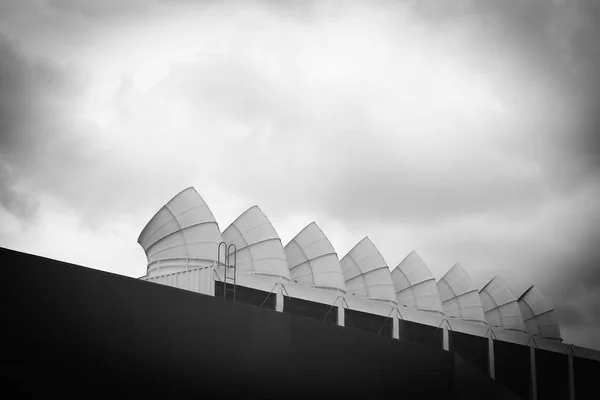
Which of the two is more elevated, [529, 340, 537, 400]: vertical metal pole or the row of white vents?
the row of white vents

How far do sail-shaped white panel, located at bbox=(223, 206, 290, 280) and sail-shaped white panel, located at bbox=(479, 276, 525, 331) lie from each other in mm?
23438

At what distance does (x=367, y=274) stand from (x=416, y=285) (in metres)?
5.37

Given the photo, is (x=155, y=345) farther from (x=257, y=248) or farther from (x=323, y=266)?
(x=323, y=266)

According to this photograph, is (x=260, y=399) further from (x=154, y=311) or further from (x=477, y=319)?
(x=477, y=319)

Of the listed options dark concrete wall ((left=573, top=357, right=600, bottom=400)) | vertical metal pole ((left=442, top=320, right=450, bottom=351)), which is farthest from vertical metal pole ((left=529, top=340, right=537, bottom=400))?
vertical metal pole ((left=442, top=320, right=450, bottom=351))

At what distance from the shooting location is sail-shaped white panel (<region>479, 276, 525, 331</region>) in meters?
51.2

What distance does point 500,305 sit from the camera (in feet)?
171

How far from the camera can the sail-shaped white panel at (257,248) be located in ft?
114

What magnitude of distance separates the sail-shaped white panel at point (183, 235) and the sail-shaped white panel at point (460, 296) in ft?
77.8

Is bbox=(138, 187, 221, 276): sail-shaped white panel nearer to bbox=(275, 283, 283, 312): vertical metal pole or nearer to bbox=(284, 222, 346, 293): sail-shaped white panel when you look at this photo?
bbox=(275, 283, 283, 312): vertical metal pole

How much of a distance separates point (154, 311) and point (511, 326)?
40.7 meters

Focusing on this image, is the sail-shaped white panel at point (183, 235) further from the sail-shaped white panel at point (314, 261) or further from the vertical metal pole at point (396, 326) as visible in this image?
the vertical metal pole at point (396, 326)

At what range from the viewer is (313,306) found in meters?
35.5

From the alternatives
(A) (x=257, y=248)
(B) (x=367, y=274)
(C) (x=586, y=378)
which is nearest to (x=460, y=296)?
(B) (x=367, y=274)
